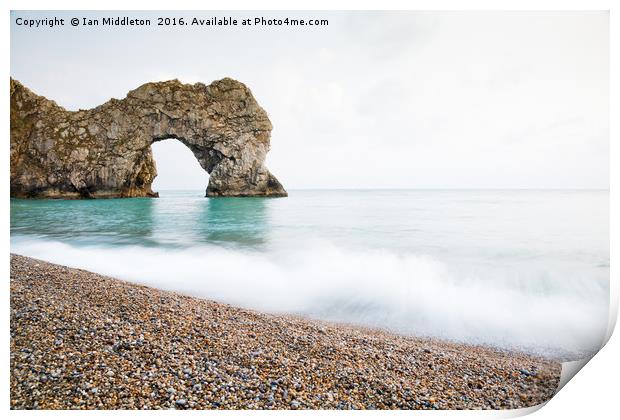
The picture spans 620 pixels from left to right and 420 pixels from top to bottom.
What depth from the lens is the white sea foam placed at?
11.1 ft

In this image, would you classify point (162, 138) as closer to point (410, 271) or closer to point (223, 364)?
point (410, 271)

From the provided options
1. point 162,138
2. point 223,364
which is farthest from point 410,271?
point 162,138

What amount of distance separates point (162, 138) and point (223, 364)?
20831 millimetres

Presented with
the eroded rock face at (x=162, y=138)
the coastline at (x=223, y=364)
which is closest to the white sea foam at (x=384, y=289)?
the coastline at (x=223, y=364)

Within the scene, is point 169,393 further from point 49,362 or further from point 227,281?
point 227,281

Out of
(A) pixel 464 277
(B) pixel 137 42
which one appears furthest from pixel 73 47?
(A) pixel 464 277

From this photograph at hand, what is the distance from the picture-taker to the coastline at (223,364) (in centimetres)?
216

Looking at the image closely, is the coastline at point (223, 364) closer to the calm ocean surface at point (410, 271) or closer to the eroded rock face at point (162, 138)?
the calm ocean surface at point (410, 271)

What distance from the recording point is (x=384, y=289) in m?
4.12

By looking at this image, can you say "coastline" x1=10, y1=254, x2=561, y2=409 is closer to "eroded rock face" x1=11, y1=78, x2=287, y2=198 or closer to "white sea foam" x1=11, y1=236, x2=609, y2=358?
"white sea foam" x1=11, y1=236, x2=609, y2=358

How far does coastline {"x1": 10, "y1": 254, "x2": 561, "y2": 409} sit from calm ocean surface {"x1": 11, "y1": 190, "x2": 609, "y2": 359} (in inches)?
23.6

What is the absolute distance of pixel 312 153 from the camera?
19.7 feet

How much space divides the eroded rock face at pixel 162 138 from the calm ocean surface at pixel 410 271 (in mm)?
7544

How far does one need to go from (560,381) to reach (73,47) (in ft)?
17.0
